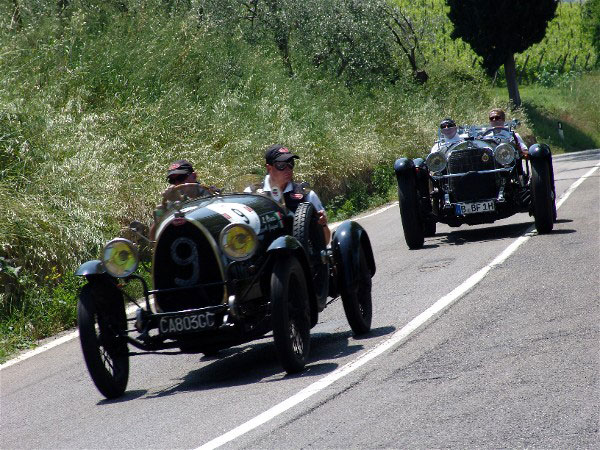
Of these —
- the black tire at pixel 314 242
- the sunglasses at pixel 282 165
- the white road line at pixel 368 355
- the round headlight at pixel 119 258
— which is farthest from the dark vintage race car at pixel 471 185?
the round headlight at pixel 119 258

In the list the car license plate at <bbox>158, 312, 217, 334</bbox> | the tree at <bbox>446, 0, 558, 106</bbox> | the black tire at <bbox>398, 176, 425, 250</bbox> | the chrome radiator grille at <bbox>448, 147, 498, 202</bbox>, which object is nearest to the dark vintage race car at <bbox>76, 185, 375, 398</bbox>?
the car license plate at <bbox>158, 312, 217, 334</bbox>

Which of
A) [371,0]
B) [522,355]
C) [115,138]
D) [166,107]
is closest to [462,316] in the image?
[522,355]

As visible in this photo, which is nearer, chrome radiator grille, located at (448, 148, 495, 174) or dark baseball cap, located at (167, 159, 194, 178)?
dark baseball cap, located at (167, 159, 194, 178)

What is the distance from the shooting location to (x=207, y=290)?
7.28m

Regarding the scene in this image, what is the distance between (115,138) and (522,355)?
11.4 meters

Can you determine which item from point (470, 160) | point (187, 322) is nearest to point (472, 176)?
point (470, 160)

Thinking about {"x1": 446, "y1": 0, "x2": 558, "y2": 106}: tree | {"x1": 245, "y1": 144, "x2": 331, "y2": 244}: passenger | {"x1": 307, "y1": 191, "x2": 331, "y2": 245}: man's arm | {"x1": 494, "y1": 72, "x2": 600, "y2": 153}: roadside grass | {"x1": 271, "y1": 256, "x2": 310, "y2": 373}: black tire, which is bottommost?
{"x1": 494, "y1": 72, "x2": 600, "y2": 153}: roadside grass

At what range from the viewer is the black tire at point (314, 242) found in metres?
7.82

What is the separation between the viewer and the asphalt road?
5.38 meters

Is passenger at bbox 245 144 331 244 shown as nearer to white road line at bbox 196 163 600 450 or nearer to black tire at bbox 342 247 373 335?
black tire at bbox 342 247 373 335

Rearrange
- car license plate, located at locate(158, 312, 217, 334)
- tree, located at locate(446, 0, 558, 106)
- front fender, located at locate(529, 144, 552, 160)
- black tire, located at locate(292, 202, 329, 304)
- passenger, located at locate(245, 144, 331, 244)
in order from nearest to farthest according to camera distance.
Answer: car license plate, located at locate(158, 312, 217, 334) → black tire, located at locate(292, 202, 329, 304) → passenger, located at locate(245, 144, 331, 244) → front fender, located at locate(529, 144, 552, 160) → tree, located at locate(446, 0, 558, 106)

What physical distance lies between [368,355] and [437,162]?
7.15m

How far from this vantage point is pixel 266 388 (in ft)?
22.3

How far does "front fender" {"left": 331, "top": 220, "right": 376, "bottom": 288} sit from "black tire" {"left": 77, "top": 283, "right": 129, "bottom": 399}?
6.00 ft
